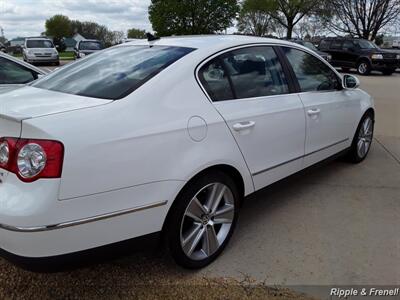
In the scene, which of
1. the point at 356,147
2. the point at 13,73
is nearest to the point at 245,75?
the point at 356,147

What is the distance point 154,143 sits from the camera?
2479 millimetres

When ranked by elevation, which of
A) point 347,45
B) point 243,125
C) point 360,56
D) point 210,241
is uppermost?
point 347,45

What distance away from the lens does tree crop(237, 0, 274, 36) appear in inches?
2019

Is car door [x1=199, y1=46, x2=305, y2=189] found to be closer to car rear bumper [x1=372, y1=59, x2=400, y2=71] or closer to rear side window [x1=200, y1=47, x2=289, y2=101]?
rear side window [x1=200, y1=47, x2=289, y2=101]

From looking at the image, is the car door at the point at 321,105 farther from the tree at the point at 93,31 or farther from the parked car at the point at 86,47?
the tree at the point at 93,31

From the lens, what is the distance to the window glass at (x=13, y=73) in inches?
219

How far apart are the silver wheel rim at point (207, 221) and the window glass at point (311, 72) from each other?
149 cm

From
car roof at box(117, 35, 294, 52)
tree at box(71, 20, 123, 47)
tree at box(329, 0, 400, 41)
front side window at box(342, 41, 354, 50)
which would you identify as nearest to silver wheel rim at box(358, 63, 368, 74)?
front side window at box(342, 41, 354, 50)

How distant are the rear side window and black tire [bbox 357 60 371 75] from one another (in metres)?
18.5

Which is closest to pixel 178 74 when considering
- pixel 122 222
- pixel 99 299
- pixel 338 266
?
pixel 122 222

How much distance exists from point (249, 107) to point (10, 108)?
167cm

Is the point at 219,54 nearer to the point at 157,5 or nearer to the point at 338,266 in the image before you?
the point at 338,266

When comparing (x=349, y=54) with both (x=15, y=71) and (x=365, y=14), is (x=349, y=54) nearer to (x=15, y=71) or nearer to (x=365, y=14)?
(x=365, y=14)

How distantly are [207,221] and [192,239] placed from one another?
171 mm
